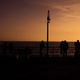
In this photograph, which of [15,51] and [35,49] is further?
Result: [35,49]

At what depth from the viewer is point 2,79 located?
18734 millimetres

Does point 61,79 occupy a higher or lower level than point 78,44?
lower

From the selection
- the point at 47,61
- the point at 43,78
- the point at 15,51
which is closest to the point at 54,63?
the point at 47,61

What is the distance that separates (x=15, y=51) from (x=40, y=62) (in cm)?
690

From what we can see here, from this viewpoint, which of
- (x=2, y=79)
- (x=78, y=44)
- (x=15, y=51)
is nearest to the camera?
(x=2, y=79)

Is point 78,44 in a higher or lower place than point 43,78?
higher

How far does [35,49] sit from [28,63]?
413 inches

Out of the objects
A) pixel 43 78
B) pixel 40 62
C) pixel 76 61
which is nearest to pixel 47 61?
pixel 40 62

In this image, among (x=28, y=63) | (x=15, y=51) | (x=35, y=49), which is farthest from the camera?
(x=35, y=49)

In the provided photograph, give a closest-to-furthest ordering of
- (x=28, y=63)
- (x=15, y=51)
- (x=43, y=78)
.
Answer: (x=43, y=78)
(x=28, y=63)
(x=15, y=51)

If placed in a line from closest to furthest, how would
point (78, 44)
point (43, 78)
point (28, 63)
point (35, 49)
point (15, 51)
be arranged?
1. point (43, 78)
2. point (28, 63)
3. point (78, 44)
4. point (15, 51)
5. point (35, 49)

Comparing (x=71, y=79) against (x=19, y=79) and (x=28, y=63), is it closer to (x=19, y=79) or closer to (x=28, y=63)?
(x=19, y=79)

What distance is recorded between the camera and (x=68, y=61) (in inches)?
1278

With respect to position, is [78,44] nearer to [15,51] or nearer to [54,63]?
[54,63]
